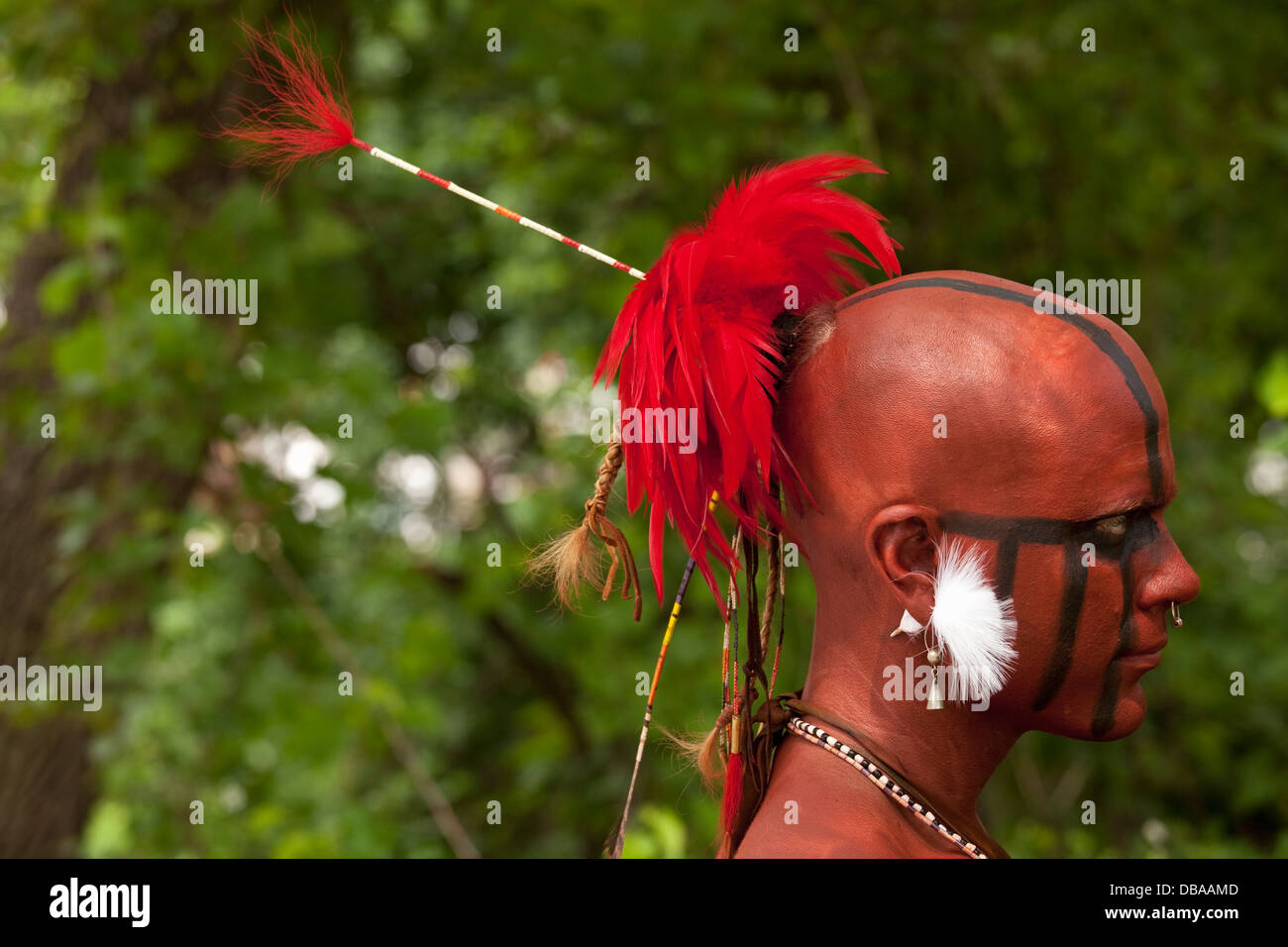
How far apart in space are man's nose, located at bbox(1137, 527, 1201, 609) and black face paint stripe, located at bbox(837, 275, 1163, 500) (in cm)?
8

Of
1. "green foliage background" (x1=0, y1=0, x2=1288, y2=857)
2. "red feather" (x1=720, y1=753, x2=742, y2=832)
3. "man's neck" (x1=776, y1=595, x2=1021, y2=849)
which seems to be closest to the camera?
"man's neck" (x1=776, y1=595, x2=1021, y2=849)

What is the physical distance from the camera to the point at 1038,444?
1451mm

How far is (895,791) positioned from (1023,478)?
16.8 inches

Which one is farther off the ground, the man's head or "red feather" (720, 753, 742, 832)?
the man's head

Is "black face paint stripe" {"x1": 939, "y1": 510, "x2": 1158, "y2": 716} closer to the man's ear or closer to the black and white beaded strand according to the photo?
the man's ear

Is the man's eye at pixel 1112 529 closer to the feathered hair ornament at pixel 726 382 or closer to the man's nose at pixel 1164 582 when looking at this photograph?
the man's nose at pixel 1164 582

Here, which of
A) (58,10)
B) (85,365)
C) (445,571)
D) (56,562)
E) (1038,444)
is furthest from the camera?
(445,571)

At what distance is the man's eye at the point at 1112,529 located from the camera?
58.0 inches

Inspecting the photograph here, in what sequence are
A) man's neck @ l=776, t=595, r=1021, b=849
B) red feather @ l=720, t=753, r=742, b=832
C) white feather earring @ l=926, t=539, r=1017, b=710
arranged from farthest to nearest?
red feather @ l=720, t=753, r=742, b=832 < man's neck @ l=776, t=595, r=1021, b=849 < white feather earring @ l=926, t=539, r=1017, b=710

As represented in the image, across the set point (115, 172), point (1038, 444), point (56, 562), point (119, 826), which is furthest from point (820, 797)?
point (119, 826)

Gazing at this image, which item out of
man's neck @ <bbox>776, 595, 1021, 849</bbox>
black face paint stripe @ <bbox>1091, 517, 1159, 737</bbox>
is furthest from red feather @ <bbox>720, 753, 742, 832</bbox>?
black face paint stripe @ <bbox>1091, 517, 1159, 737</bbox>

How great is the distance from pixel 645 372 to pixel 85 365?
7.09 feet

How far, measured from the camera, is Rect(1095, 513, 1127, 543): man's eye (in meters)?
1.47
